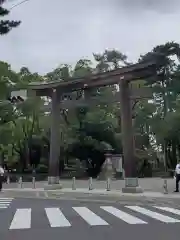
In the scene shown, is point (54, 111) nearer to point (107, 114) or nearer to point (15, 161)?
point (107, 114)

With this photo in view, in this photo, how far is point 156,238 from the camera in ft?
28.9

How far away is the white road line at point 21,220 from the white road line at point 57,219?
2.00 ft

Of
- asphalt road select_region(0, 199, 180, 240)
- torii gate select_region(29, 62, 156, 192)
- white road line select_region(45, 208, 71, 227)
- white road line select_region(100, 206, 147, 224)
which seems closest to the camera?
asphalt road select_region(0, 199, 180, 240)

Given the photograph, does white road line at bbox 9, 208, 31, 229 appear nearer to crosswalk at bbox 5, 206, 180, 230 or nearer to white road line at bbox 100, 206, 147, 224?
crosswalk at bbox 5, 206, 180, 230

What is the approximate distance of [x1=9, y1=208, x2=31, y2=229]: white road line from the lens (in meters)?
11.0

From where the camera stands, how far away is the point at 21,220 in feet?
40.5

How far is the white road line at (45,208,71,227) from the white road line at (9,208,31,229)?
61cm

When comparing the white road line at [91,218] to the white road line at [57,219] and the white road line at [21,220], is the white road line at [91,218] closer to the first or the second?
the white road line at [57,219]

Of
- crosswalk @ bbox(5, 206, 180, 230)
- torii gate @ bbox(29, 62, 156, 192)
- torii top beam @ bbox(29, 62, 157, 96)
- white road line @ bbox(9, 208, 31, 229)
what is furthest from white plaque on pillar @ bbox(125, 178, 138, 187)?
white road line @ bbox(9, 208, 31, 229)

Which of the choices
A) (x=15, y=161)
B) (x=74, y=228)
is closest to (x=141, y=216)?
(x=74, y=228)

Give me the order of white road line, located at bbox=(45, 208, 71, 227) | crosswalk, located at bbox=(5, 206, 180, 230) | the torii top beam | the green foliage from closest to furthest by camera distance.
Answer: white road line, located at bbox=(45, 208, 71, 227)
crosswalk, located at bbox=(5, 206, 180, 230)
the torii top beam
the green foliage

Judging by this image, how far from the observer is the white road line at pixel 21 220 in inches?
432

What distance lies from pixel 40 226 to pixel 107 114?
3708cm

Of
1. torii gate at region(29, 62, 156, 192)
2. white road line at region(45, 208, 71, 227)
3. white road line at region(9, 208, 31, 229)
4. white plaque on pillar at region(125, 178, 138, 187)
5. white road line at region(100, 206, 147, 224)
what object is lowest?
white road line at region(9, 208, 31, 229)
